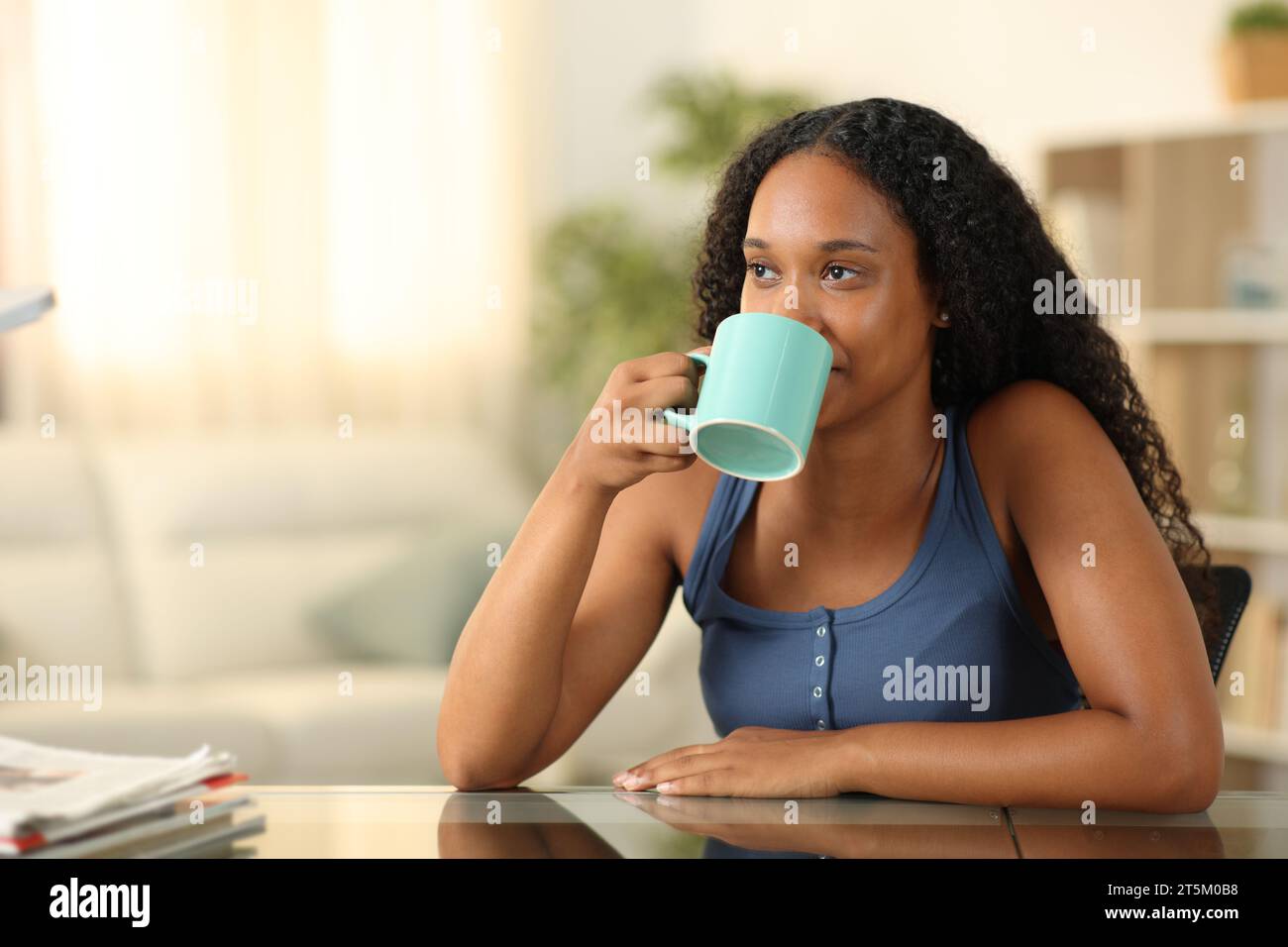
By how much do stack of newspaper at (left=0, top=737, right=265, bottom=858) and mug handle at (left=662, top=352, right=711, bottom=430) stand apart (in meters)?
0.38

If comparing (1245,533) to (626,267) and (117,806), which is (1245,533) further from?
(117,806)

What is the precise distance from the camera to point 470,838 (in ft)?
2.62

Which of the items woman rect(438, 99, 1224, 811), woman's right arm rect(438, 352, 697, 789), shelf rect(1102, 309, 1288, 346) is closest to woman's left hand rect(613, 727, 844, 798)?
woman rect(438, 99, 1224, 811)

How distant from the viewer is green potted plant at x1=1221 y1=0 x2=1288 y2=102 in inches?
122

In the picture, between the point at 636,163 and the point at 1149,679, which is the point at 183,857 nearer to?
the point at 1149,679

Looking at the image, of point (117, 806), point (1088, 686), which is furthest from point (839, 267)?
point (117, 806)

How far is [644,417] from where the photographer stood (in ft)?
3.33

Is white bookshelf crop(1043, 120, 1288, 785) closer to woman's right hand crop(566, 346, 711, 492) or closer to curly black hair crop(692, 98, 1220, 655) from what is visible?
curly black hair crop(692, 98, 1220, 655)

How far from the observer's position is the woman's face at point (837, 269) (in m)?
1.13

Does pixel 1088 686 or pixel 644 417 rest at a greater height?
pixel 644 417

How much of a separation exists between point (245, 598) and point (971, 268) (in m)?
2.34

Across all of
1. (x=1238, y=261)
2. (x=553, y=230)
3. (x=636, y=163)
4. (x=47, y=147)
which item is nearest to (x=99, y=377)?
(x=47, y=147)
